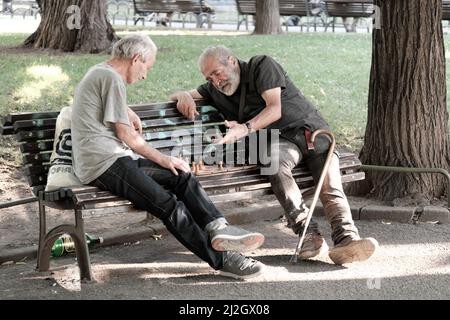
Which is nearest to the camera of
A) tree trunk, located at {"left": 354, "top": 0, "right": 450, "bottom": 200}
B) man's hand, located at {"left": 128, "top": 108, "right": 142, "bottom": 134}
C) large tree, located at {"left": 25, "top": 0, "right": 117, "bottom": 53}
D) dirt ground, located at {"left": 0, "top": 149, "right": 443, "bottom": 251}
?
man's hand, located at {"left": 128, "top": 108, "right": 142, "bottom": 134}

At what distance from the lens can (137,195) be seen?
483cm

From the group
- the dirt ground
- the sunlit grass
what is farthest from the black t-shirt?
the sunlit grass

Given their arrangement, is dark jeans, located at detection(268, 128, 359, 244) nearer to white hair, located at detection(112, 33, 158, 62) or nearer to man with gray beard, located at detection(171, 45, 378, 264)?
man with gray beard, located at detection(171, 45, 378, 264)

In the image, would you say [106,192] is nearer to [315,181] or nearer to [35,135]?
[35,135]

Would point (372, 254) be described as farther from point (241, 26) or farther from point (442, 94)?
point (241, 26)

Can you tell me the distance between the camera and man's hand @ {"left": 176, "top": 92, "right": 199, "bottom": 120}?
585cm

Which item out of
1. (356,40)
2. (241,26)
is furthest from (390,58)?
(241,26)

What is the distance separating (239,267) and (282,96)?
4.19 ft

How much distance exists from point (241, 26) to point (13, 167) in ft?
54.5

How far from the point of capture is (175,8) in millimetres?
21203

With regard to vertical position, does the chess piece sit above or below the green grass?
above

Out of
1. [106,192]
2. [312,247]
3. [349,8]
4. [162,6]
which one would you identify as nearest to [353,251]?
[312,247]

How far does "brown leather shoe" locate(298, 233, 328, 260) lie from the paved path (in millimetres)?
64

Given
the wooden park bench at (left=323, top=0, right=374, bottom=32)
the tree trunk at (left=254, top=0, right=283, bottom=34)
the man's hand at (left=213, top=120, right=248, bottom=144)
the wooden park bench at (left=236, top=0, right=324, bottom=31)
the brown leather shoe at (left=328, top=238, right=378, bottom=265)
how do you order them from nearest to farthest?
the brown leather shoe at (left=328, top=238, right=378, bottom=265)
the man's hand at (left=213, top=120, right=248, bottom=144)
the tree trunk at (left=254, top=0, right=283, bottom=34)
the wooden park bench at (left=323, top=0, right=374, bottom=32)
the wooden park bench at (left=236, top=0, right=324, bottom=31)
